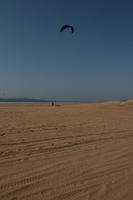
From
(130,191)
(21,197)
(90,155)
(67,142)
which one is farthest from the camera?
(67,142)

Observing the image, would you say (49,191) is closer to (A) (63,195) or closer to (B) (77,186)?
(A) (63,195)

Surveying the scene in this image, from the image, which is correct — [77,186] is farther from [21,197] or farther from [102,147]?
[102,147]

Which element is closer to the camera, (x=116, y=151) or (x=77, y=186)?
(x=77, y=186)

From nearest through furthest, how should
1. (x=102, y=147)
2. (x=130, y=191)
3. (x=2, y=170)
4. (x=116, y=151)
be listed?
1. (x=130, y=191)
2. (x=2, y=170)
3. (x=116, y=151)
4. (x=102, y=147)

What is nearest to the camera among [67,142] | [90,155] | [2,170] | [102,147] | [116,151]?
[2,170]

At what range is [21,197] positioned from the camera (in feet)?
10.5

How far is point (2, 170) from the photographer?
4.21m

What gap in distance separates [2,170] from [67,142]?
300cm

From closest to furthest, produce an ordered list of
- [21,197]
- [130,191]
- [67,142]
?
[21,197] < [130,191] < [67,142]

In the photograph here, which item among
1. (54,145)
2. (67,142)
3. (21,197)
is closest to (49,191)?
(21,197)

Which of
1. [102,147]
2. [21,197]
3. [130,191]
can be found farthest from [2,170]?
[102,147]

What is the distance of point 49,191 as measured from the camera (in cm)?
340

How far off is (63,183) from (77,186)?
0.27 metres

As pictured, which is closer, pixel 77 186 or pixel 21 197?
pixel 21 197
